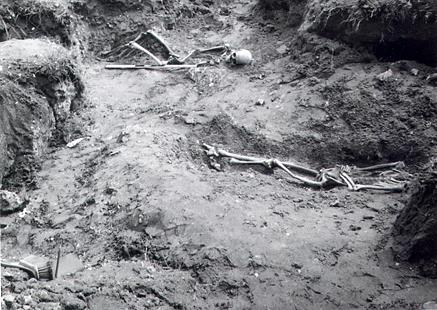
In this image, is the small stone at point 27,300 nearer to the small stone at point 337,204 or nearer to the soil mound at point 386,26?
the small stone at point 337,204

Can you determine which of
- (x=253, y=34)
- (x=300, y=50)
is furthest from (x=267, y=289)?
(x=253, y=34)

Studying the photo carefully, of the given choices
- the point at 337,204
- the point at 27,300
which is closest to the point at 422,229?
the point at 337,204

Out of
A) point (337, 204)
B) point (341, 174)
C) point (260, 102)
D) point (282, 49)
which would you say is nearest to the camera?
point (337, 204)

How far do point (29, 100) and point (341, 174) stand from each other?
336 cm

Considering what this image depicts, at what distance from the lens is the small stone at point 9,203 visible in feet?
16.0

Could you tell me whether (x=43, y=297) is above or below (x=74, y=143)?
above

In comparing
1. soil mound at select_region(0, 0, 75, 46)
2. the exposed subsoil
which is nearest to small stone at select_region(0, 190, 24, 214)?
the exposed subsoil

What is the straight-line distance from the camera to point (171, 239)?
4148 mm

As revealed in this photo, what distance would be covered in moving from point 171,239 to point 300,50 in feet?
11.6

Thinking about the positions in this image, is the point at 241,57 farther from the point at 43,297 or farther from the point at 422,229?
the point at 43,297

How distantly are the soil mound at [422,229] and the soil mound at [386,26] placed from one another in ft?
8.73

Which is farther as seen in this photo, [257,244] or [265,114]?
[265,114]

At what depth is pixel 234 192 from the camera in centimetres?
476

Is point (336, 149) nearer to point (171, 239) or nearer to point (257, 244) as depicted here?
point (257, 244)
